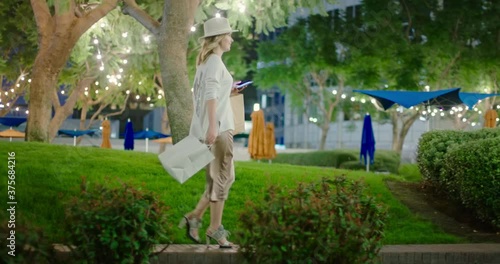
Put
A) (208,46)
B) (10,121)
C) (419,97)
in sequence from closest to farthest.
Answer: (208,46) → (419,97) → (10,121)

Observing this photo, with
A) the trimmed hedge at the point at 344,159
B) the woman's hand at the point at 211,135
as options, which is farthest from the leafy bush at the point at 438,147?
the trimmed hedge at the point at 344,159

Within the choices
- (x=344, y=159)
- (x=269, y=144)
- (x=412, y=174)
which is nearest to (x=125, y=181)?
(x=412, y=174)

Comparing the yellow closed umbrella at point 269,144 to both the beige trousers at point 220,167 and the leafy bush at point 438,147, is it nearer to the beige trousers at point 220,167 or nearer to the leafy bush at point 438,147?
the leafy bush at point 438,147

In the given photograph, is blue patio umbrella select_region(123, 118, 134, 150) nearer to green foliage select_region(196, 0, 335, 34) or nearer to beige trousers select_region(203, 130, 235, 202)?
green foliage select_region(196, 0, 335, 34)

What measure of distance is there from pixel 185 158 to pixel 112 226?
1.62m

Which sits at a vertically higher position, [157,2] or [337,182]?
[157,2]

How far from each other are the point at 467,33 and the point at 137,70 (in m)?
15.5

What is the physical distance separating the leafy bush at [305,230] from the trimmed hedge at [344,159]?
21527 mm

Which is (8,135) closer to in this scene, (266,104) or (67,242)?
(67,242)

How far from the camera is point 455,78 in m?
32.3

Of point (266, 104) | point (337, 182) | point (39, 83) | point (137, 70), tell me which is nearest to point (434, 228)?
point (337, 182)

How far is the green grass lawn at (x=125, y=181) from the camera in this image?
31.8 ft

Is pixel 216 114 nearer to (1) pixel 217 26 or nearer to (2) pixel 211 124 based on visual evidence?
(2) pixel 211 124

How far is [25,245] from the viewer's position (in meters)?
5.16
